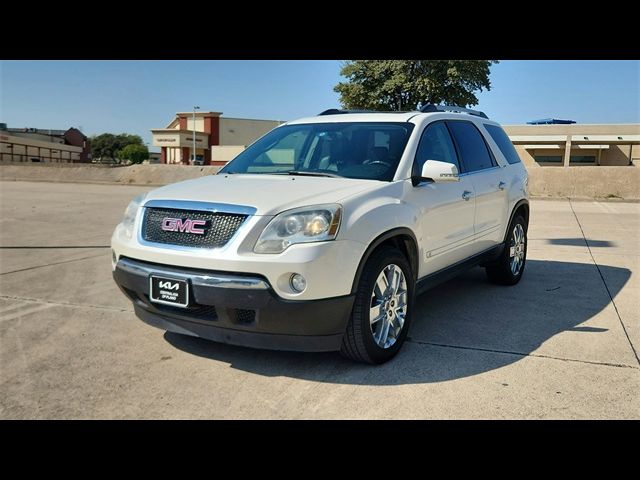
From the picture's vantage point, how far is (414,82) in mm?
33125

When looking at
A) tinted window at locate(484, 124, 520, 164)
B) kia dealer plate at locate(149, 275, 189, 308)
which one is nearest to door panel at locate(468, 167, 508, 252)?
tinted window at locate(484, 124, 520, 164)

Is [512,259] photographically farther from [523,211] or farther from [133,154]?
[133,154]

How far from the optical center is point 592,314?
522 centimetres

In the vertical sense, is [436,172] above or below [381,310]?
above

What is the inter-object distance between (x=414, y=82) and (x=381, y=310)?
103 feet

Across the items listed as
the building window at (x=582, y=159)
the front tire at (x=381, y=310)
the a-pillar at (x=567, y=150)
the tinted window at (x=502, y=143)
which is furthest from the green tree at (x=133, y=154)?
the front tire at (x=381, y=310)

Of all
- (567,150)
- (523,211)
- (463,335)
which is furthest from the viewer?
(567,150)

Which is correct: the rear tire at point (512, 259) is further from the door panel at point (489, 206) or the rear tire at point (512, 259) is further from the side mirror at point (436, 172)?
the side mirror at point (436, 172)

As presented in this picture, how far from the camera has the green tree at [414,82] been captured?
32875 mm

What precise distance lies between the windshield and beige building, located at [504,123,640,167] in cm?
4383

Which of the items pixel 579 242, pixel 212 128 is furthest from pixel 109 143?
pixel 579 242

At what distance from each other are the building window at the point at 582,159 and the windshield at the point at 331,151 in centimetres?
4836

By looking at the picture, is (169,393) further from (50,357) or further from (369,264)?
(369,264)
